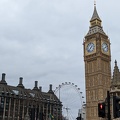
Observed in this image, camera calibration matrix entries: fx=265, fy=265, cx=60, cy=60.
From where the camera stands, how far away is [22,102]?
97.4m

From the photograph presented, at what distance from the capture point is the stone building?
297ft

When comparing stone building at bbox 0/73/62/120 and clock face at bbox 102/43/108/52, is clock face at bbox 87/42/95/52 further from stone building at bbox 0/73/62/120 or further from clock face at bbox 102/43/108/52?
stone building at bbox 0/73/62/120

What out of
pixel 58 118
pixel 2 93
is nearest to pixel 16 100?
pixel 2 93

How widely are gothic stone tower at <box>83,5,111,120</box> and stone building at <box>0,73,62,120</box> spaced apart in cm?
1689

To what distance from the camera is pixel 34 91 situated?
363 ft

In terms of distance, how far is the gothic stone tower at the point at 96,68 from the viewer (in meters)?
76.2

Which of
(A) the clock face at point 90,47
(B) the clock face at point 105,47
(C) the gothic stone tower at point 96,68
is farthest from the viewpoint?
(B) the clock face at point 105,47

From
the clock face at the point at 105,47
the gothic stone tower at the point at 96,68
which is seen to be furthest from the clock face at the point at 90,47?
the clock face at the point at 105,47

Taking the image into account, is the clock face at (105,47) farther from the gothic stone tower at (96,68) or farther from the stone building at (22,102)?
the stone building at (22,102)

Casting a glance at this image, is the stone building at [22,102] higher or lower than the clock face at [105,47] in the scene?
lower

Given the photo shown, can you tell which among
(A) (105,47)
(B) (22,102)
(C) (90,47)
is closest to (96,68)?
(C) (90,47)

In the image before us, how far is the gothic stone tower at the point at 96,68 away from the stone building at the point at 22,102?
16.9m

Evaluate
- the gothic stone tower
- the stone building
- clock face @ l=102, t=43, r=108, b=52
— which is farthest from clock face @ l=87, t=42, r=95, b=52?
the stone building

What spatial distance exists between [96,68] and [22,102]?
33388 millimetres
